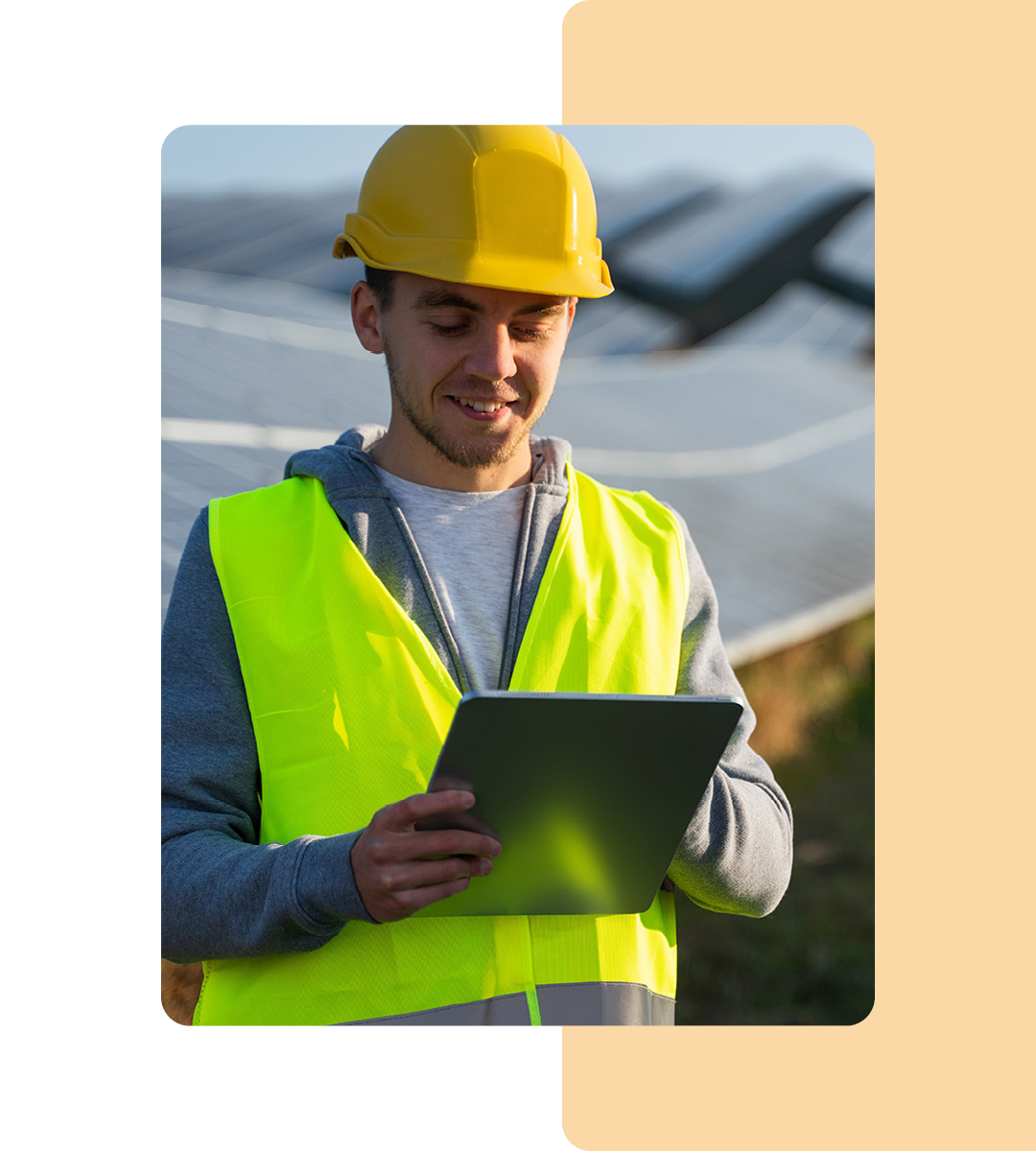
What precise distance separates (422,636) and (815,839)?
1318 millimetres

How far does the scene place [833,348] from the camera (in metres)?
3.22

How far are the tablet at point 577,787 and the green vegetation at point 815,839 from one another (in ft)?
2.43

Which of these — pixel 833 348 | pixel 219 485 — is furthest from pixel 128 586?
pixel 833 348

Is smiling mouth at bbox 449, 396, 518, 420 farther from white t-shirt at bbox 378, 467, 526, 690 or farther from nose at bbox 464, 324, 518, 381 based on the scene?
white t-shirt at bbox 378, 467, 526, 690

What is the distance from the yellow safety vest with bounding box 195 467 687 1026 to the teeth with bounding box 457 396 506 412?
32cm

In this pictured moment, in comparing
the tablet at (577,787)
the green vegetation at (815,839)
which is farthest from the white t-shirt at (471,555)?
the green vegetation at (815,839)

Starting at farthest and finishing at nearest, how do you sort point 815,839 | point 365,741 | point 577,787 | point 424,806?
point 815,839, point 365,741, point 577,787, point 424,806

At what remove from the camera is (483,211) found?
285cm

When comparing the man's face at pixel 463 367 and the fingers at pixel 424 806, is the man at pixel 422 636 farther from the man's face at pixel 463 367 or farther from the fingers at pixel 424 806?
the fingers at pixel 424 806

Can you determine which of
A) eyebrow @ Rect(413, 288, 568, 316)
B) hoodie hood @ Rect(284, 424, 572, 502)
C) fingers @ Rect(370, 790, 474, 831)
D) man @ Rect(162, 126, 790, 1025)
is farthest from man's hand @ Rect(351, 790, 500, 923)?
eyebrow @ Rect(413, 288, 568, 316)

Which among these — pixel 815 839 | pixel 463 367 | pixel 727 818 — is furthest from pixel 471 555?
pixel 815 839

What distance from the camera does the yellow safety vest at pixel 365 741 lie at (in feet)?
9.02

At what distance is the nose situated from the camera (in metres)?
2.76

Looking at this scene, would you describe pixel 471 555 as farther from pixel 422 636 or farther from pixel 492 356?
pixel 492 356
